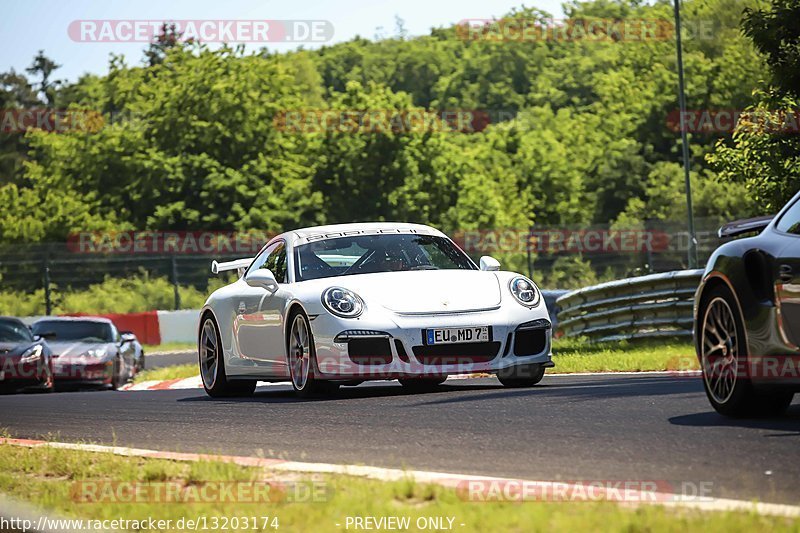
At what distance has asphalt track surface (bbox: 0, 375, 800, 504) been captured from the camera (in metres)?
6.21

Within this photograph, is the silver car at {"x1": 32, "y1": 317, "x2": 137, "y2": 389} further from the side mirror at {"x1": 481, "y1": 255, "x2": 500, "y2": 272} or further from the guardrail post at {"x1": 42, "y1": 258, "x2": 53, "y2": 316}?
the guardrail post at {"x1": 42, "y1": 258, "x2": 53, "y2": 316}

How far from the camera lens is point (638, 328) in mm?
19188

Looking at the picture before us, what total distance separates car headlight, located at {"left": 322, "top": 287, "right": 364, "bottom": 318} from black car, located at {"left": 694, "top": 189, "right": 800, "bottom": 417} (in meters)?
3.24

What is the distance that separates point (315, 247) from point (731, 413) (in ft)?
16.6

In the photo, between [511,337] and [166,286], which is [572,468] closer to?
[511,337]

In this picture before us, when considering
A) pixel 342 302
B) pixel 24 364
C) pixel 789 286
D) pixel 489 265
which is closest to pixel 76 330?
pixel 24 364

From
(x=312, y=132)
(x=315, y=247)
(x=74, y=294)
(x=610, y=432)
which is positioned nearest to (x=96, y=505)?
(x=610, y=432)

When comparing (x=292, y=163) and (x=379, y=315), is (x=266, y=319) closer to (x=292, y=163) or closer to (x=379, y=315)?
(x=379, y=315)

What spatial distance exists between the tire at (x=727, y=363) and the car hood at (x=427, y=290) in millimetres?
2939

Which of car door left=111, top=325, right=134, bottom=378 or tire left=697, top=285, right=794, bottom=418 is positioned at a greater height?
tire left=697, top=285, right=794, bottom=418

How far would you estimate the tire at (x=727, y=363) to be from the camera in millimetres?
7777

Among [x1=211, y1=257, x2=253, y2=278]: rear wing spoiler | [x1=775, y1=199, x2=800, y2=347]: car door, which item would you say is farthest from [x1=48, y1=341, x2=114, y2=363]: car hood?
[x1=775, y1=199, x2=800, y2=347]: car door

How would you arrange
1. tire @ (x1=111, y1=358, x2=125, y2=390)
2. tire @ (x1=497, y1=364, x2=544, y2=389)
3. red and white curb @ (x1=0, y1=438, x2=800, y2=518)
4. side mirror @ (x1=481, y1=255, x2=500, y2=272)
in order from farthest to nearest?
tire @ (x1=111, y1=358, x2=125, y2=390) → side mirror @ (x1=481, y1=255, x2=500, y2=272) → tire @ (x1=497, y1=364, x2=544, y2=389) → red and white curb @ (x1=0, y1=438, x2=800, y2=518)

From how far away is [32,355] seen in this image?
19812 millimetres
